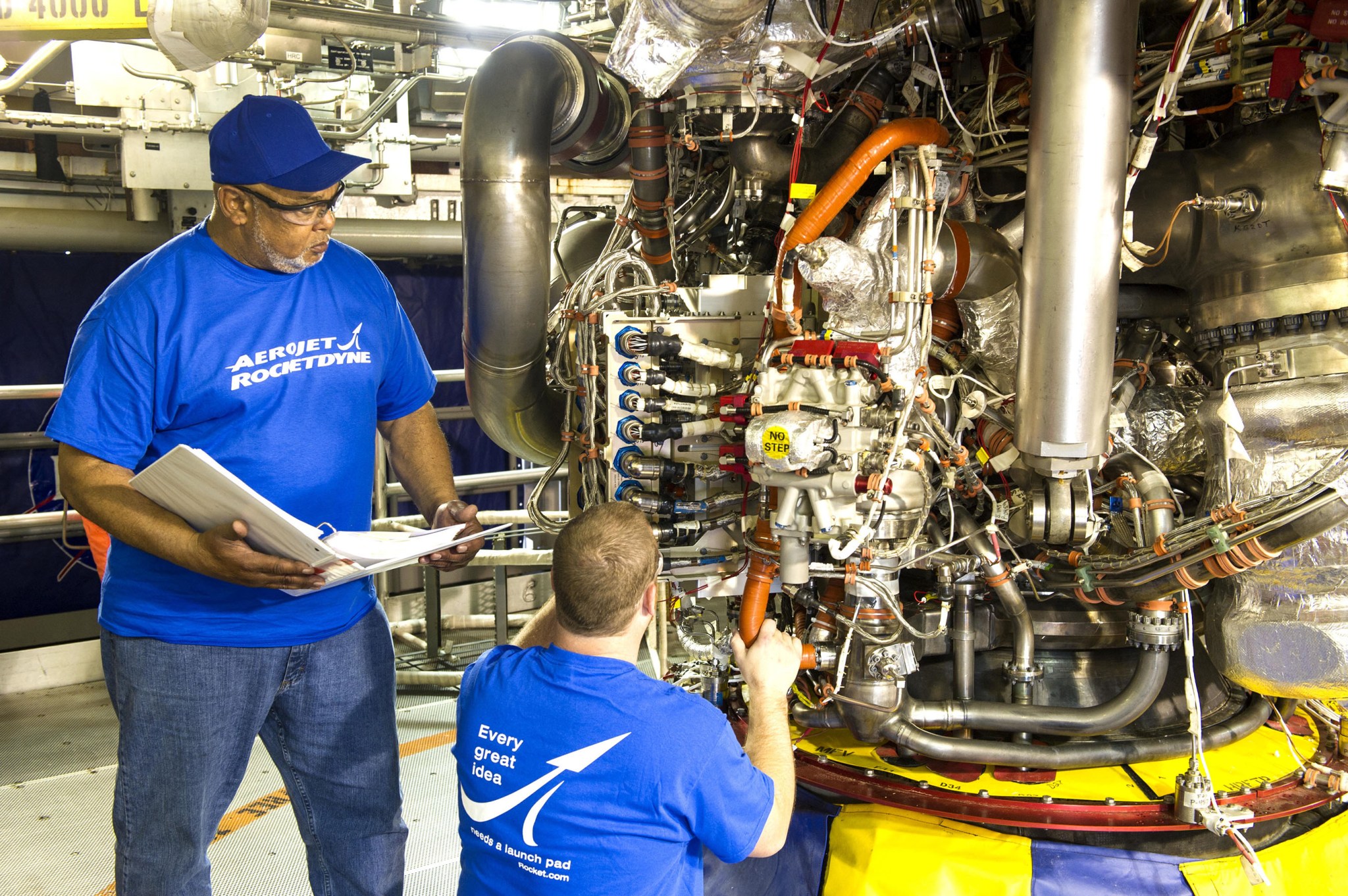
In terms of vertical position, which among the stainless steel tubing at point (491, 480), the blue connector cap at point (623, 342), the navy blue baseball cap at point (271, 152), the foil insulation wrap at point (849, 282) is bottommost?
the stainless steel tubing at point (491, 480)

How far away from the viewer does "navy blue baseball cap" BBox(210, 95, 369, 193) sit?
83.4 inches

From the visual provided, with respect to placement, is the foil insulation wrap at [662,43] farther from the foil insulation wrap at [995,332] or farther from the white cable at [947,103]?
the foil insulation wrap at [995,332]

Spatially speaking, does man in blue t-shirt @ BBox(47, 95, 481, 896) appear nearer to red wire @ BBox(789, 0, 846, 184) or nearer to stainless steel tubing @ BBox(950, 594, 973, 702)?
red wire @ BBox(789, 0, 846, 184)

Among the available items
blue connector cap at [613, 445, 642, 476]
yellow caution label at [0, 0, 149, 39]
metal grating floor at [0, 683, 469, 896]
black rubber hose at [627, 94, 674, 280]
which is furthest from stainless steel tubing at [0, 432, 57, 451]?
blue connector cap at [613, 445, 642, 476]

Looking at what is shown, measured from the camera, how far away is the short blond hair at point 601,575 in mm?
1809

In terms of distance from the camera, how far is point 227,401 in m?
2.13

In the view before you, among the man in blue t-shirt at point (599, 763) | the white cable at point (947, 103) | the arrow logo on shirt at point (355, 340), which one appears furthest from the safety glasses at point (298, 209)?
the white cable at point (947, 103)

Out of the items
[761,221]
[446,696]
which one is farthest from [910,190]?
[446,696]

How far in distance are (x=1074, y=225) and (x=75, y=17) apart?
374 cm

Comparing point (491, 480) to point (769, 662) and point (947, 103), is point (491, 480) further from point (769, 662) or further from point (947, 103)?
point (769, 662)

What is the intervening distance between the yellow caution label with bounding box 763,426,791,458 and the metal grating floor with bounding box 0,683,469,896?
70.4 inches

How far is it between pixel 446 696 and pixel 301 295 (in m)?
3.22

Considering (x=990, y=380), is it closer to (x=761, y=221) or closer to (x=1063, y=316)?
(x=1063, y=316)

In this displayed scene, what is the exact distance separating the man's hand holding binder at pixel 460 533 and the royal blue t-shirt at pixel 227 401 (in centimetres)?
19
